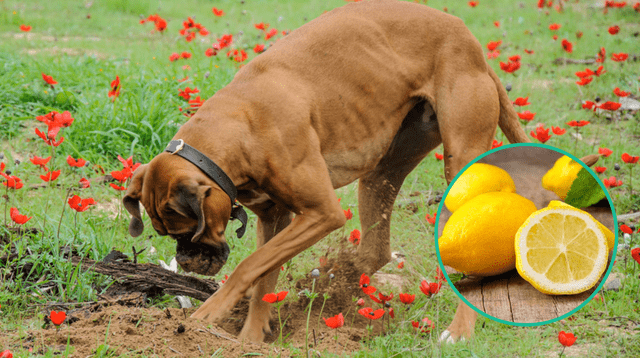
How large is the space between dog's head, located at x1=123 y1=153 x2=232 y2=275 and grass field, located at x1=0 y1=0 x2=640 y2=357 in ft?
1.67

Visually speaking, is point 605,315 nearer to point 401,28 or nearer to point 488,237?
point 488,237

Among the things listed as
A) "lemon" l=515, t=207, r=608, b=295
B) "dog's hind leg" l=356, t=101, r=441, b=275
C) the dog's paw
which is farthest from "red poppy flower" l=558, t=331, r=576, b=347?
"dog's hind leg" l=356, t=101, r=441, b=275

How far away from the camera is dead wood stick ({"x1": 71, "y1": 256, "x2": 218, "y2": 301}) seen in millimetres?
3188

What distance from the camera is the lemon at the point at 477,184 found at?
7.44 ft

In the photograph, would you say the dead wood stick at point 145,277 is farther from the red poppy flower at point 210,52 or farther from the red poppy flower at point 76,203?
the red poppy flower at point 210,52

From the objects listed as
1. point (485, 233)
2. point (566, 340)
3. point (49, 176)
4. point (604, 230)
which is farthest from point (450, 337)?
point (49, 176)

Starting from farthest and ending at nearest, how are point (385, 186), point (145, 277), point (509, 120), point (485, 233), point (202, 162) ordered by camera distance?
point (385, 186), point (509, 120), point (145, 277), point (202, 162), point (485, 233)

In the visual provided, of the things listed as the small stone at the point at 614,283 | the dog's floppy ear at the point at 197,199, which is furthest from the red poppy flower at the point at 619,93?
the dog's floppy ear at the point at 197,199

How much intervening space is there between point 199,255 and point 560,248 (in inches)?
66.5

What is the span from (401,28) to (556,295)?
75.7 inches

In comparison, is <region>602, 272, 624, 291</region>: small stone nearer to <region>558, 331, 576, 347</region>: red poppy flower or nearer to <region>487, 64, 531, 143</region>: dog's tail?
<region>487, 64, 531, 143</region>: dog's tail

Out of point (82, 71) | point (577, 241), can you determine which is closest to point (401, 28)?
point (577, 241)

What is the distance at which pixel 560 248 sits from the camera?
2.09 metres

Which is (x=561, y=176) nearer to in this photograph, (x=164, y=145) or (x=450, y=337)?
(x=450, y=337)
